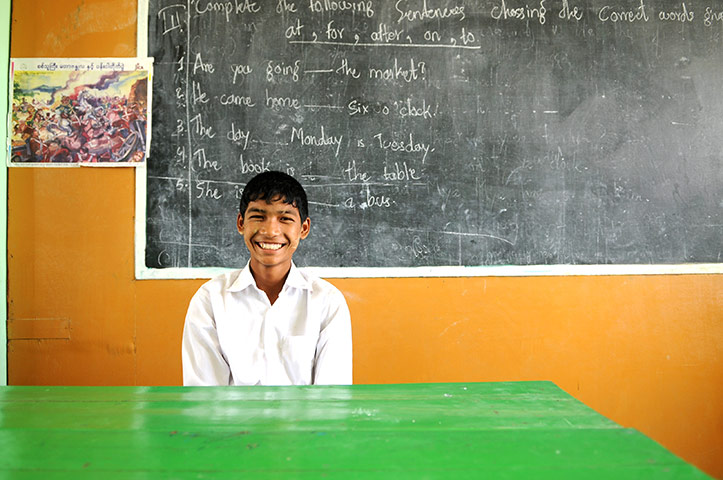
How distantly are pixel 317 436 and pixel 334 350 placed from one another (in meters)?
0.68

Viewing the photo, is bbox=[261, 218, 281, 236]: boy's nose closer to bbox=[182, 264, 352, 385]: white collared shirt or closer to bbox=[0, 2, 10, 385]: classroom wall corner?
bbox=[182, 264, 352, 385]: white collared shirt

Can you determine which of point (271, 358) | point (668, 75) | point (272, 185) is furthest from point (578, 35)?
point (271, 358)

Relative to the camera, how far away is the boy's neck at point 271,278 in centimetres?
161

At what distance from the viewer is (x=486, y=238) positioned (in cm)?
230

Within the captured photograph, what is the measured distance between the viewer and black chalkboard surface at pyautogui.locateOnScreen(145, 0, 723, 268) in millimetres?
2262

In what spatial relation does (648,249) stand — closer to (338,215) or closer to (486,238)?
(486,238)

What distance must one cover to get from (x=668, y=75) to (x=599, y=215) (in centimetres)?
72

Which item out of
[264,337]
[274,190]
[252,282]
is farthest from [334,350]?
[274,190]

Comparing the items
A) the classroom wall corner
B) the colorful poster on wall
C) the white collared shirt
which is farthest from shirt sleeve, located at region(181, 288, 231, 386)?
the classroom wall corner


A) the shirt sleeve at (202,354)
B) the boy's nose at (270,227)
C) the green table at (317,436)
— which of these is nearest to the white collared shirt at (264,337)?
the shirt sleeve at (202,354)

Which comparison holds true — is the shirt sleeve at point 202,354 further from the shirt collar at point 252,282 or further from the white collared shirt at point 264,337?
the shirt collar at point 252,282

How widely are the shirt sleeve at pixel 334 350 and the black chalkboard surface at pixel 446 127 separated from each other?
0.77 m

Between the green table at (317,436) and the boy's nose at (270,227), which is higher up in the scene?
the boy's nose at (270,227)

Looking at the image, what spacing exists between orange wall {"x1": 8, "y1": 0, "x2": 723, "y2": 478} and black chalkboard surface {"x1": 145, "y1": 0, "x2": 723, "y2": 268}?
0.44 feet
